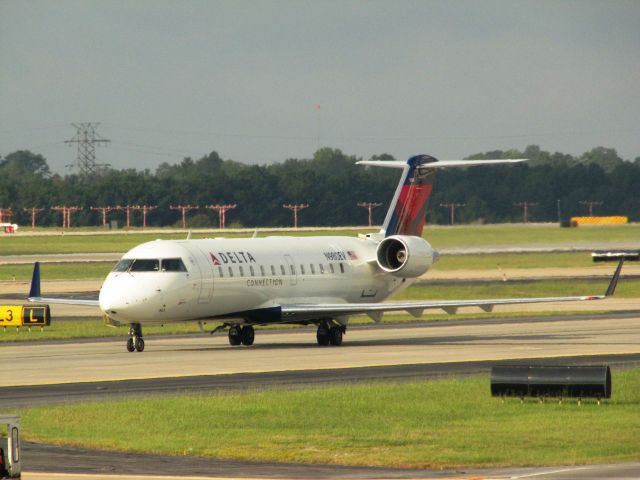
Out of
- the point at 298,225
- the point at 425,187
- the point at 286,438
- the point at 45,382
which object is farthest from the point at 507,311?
the point at 298,225

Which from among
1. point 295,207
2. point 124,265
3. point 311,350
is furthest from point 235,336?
point 295,207

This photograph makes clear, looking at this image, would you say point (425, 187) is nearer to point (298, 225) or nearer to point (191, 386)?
point (191, 386)

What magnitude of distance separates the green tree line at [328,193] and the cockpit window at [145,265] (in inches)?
4369

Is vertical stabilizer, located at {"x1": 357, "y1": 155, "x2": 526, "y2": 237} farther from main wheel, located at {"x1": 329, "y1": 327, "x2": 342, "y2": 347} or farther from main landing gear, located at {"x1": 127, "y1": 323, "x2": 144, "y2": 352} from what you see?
main landing gear, located at {"x1": 127, "y1": 323, "x2": 144, "y2": 352}

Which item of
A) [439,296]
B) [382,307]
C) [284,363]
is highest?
[382,307]

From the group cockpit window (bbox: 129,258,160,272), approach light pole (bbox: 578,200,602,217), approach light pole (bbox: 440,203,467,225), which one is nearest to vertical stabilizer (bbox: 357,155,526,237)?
cockpit window (bbox: 129,258,160,272)

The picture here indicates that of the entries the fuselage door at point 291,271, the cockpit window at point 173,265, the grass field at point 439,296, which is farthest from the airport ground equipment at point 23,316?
the cockpit window at point 173,265

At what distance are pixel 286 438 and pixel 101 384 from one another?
1081 centimetres

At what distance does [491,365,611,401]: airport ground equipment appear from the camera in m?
29.0

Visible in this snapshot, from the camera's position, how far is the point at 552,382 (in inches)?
1148

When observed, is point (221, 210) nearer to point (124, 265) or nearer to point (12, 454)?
point (124, 265)

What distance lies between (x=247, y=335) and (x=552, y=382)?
795 inches

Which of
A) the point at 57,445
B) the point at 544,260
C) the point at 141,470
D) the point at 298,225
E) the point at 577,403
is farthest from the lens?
the point at 298,225

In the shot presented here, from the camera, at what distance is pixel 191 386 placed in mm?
34031
